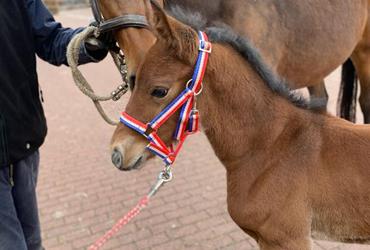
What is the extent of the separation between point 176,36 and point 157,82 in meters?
0.21

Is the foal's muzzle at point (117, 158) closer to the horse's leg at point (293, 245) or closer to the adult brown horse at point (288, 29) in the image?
the adult brown horse at point (288, 29)

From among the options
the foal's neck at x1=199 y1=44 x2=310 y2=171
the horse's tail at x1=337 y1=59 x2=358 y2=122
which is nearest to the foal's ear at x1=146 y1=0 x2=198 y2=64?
the foal's neck at x1=199 y1=44 x2=310 y2=171

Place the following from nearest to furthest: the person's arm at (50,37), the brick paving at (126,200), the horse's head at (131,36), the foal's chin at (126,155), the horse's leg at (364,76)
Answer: the foal's chin at (126,155), the person's arm at (50,37), the horse's head at (131,36), the brick paving at (126,200), the horse's leg at (364,76)

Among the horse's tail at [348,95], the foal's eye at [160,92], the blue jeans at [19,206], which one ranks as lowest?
the horse's tail at [348,95]

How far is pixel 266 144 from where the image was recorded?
209cm

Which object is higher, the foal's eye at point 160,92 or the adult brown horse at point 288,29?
the foal's eye at point 160,92

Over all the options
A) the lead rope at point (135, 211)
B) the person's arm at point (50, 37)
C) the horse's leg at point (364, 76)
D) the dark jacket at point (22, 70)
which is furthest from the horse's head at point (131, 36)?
the horse's leg at point (364, 76)

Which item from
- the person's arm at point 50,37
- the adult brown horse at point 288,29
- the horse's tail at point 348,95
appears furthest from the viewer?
the horse's tail at point 348,95

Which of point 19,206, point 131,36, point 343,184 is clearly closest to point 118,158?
point 19,206

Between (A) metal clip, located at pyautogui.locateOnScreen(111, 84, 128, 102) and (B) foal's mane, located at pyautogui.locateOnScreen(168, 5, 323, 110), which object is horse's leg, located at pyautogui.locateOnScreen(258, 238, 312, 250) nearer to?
(B) foal's mane, located at pyautogui.locateOnScreen(168, 5, 323, 110)

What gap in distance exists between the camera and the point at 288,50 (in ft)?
10.5

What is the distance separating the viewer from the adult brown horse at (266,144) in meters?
1.88

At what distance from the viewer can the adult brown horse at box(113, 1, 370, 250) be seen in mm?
1877

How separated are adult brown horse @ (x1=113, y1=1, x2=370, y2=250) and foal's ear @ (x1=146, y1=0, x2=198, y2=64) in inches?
0.6
